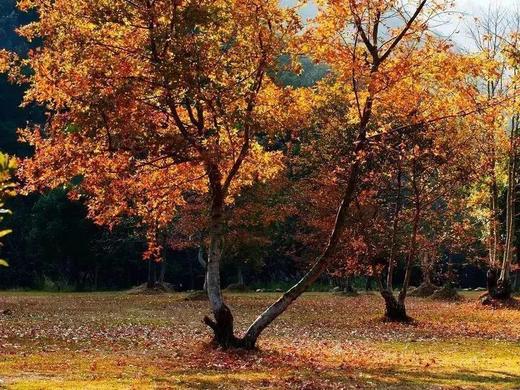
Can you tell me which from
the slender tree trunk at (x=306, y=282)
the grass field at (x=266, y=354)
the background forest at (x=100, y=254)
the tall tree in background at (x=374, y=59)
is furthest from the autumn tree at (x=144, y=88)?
the background forest at (x=100, y=254)

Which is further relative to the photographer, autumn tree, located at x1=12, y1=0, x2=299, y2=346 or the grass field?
autumn tree, located at x1=12, y1=0, x2=299, y2=346

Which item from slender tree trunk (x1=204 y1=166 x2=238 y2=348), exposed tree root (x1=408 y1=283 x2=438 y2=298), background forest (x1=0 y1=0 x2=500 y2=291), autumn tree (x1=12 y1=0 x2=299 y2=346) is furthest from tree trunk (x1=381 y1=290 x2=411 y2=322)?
exposed tree root (x1=408 y1=283 x2=438 y2=298)

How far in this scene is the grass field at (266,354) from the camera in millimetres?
14156

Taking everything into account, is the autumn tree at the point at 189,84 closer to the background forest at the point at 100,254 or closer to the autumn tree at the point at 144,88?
the autumn tree at the point at 144,88

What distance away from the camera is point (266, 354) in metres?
18.6

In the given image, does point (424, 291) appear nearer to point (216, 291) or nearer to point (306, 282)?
point (306, 282)

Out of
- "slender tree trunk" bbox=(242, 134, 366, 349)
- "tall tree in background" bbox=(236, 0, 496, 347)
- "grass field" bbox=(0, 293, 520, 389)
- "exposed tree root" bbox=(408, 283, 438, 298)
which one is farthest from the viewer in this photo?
"exposed tree root" bbox=(408, 283, 438, 298)

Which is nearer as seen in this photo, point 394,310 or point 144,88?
point 144,88

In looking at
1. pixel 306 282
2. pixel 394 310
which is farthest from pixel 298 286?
pixel 394 310

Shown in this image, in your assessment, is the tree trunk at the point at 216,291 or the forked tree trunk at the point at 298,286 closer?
the forked tree trunk at the point at 298,286

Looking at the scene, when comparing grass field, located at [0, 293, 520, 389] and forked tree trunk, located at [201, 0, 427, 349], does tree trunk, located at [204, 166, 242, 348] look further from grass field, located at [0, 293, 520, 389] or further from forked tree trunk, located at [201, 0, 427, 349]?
grass field, located at [0, 293, 520, 389]

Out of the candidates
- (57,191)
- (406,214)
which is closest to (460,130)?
(406,214)

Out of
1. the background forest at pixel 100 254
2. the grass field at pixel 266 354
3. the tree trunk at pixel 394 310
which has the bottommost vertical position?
the grass field at pixel 266 354

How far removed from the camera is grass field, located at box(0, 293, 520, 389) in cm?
1416
